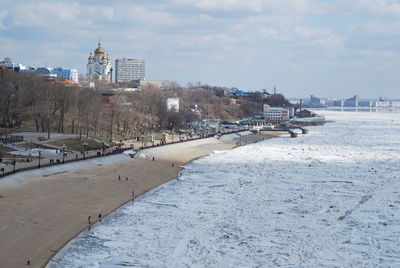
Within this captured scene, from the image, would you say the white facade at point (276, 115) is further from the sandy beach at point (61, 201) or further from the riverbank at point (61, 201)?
the sandy beach at point (61, 201)

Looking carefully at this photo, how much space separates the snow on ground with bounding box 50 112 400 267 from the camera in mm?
18891

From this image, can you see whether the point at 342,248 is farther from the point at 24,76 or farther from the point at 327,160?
the point at 24,76

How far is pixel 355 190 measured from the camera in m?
31.2

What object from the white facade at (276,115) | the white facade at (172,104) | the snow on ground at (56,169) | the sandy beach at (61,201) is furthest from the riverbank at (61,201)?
the white facade at (276,115)

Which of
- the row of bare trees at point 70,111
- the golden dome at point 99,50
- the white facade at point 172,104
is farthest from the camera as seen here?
the golden dome at point 99,50

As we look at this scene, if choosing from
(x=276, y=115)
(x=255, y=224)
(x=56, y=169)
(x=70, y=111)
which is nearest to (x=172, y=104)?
(x=70, y=111)

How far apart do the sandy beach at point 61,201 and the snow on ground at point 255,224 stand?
87 centimetres

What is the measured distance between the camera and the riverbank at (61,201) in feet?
62.7

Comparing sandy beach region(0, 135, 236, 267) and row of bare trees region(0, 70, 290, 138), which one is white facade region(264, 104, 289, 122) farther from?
sandy beach region(0, 135, 236, 267)

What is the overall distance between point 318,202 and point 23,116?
37.3 metres

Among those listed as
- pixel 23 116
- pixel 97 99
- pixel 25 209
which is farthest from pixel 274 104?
pixel 25 209

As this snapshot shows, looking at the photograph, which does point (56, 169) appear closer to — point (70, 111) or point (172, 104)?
point (70, 111)

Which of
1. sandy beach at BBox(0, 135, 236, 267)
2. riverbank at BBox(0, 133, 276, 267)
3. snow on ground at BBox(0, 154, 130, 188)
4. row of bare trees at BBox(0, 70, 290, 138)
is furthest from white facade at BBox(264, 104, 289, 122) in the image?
snow on ground at BBox(0, 154, 130, 188)

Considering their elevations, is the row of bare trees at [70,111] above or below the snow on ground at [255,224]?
above
